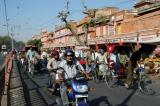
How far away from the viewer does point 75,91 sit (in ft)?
25.1

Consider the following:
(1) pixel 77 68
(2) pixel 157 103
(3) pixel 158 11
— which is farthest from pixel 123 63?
(3) pixel 158 11

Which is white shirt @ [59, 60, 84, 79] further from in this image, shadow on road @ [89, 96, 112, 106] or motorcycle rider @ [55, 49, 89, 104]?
shadow on road @ [89, 96, 112, 106]

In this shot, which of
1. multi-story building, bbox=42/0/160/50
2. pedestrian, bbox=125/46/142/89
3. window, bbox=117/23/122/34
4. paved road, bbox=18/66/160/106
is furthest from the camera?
window, bbox=117/23/122/34

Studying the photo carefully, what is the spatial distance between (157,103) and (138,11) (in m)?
28.6

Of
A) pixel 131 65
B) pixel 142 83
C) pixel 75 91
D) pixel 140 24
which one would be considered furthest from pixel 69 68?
pixel 140 24

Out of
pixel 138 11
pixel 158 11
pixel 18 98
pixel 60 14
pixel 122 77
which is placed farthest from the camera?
pixel 60 14

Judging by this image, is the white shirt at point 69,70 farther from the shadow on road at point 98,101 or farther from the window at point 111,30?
the window at point 111,30

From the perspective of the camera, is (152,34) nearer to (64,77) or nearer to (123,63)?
(123,63)

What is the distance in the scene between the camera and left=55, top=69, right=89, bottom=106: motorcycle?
7598 millimetres

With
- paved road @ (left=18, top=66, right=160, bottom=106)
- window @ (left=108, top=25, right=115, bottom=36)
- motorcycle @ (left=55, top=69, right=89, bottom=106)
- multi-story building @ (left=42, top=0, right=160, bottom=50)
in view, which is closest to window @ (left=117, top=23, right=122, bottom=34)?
multi-story building @ (left=42, top=0, right=160, bottom=50)

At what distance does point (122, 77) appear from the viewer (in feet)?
56.6

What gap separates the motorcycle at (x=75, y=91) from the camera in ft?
24.9

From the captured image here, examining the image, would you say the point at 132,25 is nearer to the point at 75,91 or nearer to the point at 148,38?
the point at 148,38

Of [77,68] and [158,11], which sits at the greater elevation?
[158,11]
